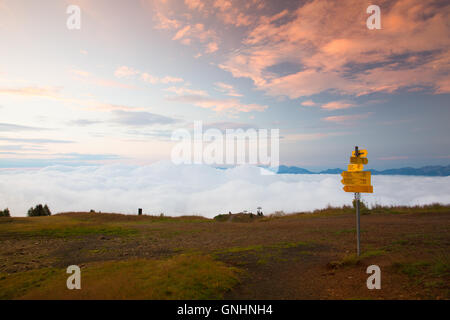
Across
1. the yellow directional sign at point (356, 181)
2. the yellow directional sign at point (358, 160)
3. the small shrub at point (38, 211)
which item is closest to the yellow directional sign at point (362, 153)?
the yellow directional sign at point (358, 160)

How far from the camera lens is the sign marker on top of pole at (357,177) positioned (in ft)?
31.9

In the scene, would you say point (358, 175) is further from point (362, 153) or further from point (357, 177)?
point (362, 153)

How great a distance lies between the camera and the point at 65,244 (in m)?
13.9

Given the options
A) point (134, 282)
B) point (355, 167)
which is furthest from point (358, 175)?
point (134, 282)

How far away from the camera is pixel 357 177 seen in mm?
9836

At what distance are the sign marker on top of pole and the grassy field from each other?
202 cm

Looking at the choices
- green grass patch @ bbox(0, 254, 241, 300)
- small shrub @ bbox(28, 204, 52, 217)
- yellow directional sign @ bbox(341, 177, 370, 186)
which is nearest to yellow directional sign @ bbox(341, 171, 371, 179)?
yellow directional sign @ bbox(341, 177, 370, 186)

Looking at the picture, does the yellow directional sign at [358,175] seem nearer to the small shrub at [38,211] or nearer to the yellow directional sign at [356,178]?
the yellow directional sign at [356,178]

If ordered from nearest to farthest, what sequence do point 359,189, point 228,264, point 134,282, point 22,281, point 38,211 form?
1. point 134,282
2. point 22,281
3. point 228,264
4. point 359,189
5. point 38,211

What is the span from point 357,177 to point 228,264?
599 cm

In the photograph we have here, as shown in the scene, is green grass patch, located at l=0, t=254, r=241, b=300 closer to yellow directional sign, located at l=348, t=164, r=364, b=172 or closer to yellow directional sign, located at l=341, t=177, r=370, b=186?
yellow directional sign, located at l=341, t=177, r=370, b=186

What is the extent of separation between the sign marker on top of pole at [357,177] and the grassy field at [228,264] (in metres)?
2.02
